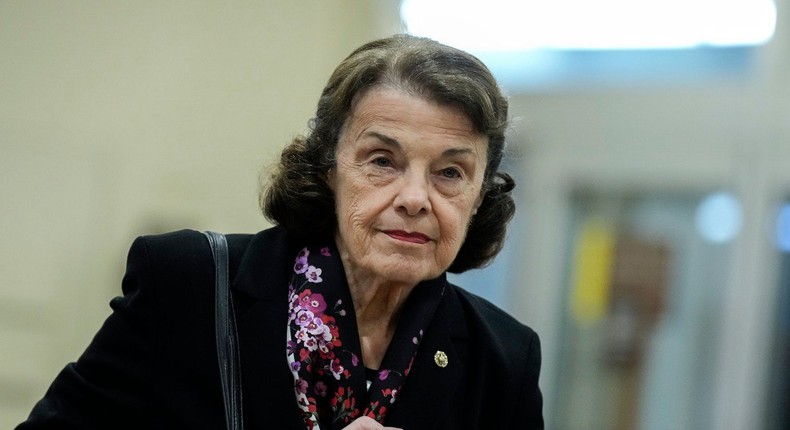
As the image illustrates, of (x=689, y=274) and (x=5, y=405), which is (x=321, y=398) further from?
(x=689, y=274)

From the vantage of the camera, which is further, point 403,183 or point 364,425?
point 403,183

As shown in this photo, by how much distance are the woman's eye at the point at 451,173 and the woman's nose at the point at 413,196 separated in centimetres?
8

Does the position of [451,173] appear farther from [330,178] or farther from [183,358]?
[183,358]

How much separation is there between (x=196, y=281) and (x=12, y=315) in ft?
8.86

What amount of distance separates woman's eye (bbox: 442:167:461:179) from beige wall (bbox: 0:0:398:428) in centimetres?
278

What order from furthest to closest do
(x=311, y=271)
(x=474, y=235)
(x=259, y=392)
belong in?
(x=474, y=235) < (x=311, y=271) < (x=259, y=392)

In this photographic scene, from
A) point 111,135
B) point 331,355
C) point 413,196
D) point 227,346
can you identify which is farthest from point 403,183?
point 111,135

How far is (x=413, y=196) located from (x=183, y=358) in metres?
0.55

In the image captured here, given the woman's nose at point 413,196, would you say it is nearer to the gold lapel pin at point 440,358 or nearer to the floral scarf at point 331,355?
the floral scarf at point 331,355

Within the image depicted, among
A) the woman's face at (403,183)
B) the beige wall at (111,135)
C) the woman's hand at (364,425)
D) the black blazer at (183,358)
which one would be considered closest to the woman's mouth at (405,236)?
the woman's face at (403,183)

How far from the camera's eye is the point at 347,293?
7.74 ft

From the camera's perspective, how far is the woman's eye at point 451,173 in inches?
92.8

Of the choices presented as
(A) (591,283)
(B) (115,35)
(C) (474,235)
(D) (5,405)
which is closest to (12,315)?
(D) (5,405)

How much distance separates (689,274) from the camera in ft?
21.9
